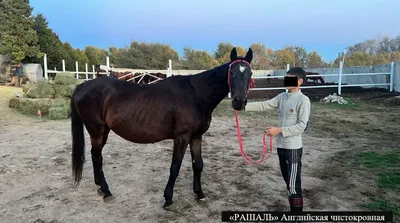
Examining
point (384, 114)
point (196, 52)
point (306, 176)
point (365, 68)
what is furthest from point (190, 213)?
point (196, 52)

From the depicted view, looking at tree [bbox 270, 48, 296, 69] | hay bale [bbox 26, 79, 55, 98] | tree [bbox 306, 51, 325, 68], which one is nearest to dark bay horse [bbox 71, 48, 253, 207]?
hay bale [bbox 26, 79, 55, 98]

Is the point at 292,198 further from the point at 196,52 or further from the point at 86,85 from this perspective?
the point at 196,52

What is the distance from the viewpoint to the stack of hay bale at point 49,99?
849 centimetres

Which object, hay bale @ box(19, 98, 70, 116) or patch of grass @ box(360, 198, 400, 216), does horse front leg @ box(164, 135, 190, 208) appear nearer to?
patch of grass @ box(360, 198, 400, 216)

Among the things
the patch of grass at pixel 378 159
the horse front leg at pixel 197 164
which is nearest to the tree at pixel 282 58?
the patch of grass at pixel 378 159

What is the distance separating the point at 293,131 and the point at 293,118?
0.46 ft

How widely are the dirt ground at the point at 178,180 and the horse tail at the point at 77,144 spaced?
246mm

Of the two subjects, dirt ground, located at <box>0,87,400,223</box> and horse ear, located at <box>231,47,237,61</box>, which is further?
dirt ground, located at <box>0,87,400,223</box>

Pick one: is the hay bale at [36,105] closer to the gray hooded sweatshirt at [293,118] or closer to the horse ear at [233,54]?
the horse ear at [233,54]

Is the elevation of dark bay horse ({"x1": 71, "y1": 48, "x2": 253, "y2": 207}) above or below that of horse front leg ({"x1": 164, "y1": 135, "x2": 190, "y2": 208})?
above

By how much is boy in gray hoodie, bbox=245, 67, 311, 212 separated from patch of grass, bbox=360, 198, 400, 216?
38.0 inches

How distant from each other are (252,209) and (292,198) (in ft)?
1.90

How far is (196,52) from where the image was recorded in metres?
34.3

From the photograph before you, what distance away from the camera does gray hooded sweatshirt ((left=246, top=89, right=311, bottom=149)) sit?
2.26m
